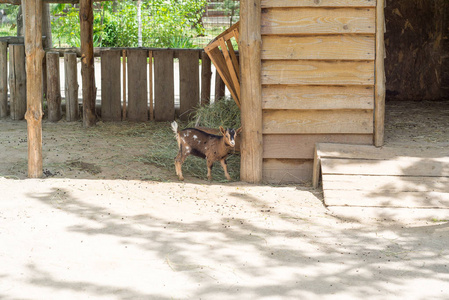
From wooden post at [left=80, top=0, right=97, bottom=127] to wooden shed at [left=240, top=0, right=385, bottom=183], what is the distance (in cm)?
372

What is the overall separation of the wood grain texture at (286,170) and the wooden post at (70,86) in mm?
4354

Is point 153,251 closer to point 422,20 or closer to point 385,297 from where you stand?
point 385,297

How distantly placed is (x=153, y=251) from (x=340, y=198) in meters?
2.06

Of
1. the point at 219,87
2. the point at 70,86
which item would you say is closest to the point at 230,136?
the point at 219,87

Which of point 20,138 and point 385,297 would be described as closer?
point 385,297

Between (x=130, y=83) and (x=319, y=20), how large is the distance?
173 inches

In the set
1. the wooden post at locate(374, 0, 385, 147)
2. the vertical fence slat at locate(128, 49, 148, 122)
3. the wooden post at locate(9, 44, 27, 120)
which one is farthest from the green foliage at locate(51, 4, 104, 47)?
the wooden post at locate(374, 0, 385, 147)

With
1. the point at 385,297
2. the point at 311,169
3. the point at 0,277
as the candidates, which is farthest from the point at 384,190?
the point at 0,277

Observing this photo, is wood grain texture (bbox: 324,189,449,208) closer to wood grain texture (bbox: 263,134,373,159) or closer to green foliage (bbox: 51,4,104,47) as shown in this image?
wood grain texture (bbox: 263,134,373,159)

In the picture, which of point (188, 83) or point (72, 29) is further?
point (72, 29)

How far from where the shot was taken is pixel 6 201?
5.57 m

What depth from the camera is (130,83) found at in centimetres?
991

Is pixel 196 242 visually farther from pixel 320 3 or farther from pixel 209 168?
pixel 320 3

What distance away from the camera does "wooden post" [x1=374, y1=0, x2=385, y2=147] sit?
631cm
